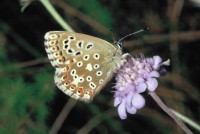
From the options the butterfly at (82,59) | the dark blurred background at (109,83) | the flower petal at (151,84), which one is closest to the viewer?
the flower petal at (151,84)

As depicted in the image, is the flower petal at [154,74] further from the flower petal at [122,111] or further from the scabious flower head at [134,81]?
the flower petal at [122,111]

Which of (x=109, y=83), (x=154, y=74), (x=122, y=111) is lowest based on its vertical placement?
(x=109, y=83)

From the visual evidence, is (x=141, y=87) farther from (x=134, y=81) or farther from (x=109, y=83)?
(x=109, y=83)

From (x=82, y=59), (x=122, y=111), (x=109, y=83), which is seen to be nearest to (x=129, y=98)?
(x=122, y=111)

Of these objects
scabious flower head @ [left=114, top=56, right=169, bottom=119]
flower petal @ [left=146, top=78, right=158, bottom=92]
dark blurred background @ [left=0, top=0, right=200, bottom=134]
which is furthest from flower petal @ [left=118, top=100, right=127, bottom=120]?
dark blurred background @ [left=0, top=0, right=200, bottom=134]

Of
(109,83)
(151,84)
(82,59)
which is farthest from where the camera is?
(109,83)

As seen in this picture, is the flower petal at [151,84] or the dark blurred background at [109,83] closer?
the flower petal at [151,84]

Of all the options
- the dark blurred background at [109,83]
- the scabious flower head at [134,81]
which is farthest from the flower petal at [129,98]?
the dark blurred background at [109,83]
